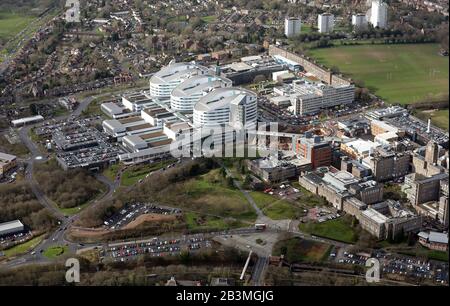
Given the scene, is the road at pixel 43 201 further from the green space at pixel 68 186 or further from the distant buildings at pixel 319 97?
the distant buildings at pixel 319 97

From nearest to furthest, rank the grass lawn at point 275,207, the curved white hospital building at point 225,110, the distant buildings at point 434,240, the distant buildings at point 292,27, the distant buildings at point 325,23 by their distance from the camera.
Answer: the distant buildings at point 434,240
the grass lawn at point 275,207
the curved white hospital building at point 225,110
the distant buildings at point 292,27
the distant buildings at point 325,23

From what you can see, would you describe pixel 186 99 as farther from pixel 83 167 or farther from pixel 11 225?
pixel 11 225

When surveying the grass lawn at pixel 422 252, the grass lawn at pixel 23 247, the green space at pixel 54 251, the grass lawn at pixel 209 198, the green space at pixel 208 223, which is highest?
the grass lawn at pixel 209 198

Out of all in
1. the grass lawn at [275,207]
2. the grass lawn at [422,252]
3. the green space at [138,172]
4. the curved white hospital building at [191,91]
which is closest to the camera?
the grass lawn at [422,252]

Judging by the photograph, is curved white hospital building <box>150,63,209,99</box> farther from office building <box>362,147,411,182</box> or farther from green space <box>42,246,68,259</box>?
green space <box>42,246,68,259</box>

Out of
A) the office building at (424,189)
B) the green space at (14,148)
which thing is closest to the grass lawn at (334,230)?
the office building at (424,189)
